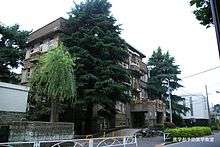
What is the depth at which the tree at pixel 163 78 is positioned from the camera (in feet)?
117

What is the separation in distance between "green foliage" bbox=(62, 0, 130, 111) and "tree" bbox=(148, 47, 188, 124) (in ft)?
42.5

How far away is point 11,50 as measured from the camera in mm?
27328

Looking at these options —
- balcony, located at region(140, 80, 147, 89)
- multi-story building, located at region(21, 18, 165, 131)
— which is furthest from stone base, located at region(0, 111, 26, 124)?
balcony, located at region(140, 80, 147, 89)

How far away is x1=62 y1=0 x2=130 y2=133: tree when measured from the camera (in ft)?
67.2

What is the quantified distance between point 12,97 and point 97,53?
874 cm

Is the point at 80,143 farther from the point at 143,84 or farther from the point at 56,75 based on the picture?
the point at 143,84

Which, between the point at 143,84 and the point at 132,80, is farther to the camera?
the point at 143,84

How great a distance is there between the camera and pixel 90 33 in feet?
74.4

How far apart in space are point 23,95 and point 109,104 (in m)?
6.77

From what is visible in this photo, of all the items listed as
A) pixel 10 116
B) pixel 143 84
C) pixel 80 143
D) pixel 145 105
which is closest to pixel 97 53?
pixel 145 105

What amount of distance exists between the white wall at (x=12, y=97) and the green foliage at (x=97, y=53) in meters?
4.30

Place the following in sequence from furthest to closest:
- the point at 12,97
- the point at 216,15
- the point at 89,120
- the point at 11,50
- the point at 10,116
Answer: the point at 11,50 < the point at 89,120 < the point at 12,97 < the point at 10,116 < the point at 216,15

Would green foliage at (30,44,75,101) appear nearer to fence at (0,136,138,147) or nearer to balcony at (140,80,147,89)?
fence at (0,136,138,147)

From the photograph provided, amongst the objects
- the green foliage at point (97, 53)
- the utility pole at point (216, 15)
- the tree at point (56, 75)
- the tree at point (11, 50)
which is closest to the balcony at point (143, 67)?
the green foliage at point (97, 53)
